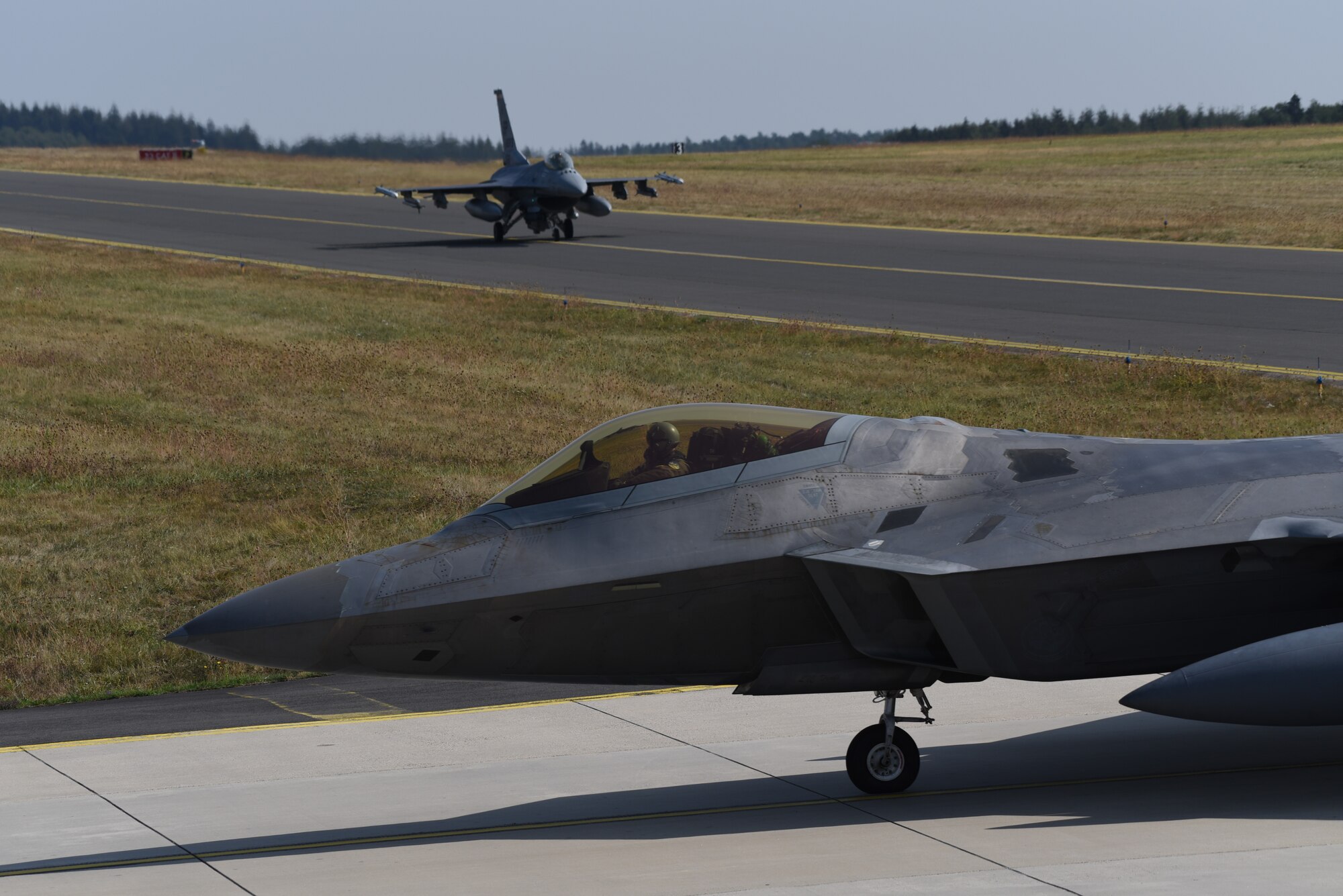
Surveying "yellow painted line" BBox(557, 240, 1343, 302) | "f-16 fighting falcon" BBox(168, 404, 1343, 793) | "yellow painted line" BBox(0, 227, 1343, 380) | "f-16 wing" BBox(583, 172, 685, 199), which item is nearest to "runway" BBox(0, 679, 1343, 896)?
"f-16 fighting falcon" BBox(168, 404, 1343, 793)

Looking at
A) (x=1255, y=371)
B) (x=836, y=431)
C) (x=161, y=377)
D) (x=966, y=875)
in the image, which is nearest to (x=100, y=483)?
(x=161, y=377)

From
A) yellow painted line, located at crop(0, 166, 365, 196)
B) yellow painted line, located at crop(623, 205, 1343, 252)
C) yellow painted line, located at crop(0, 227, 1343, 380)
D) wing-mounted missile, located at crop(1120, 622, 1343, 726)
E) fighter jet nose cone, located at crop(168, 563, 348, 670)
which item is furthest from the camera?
yellow painted line, located at crop(0, 166, 365, 196)

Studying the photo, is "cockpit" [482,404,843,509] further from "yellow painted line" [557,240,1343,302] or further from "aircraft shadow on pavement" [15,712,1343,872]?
"yellow painted line" [557,240,1343,302]

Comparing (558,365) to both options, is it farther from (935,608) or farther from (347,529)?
(935,608)

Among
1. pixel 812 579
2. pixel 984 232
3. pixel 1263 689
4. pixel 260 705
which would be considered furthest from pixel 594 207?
pixel 1263 689

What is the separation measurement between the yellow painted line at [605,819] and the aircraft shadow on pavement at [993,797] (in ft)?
0.05

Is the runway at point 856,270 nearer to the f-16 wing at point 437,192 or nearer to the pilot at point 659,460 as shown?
the f-16 wing at point 437,192

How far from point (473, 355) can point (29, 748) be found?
18351mm

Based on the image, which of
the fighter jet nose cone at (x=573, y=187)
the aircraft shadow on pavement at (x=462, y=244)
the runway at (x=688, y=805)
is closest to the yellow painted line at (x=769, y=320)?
the aircraft shadow on pavement at (x=462, y=244)

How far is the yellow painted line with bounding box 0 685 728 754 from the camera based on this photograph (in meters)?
11.9

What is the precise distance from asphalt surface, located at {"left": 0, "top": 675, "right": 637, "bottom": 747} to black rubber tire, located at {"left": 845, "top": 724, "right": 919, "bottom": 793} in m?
3.31

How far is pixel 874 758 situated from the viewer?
9594 mm

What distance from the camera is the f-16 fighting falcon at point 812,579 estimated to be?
29.2ft

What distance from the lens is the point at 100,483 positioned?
2097cm
